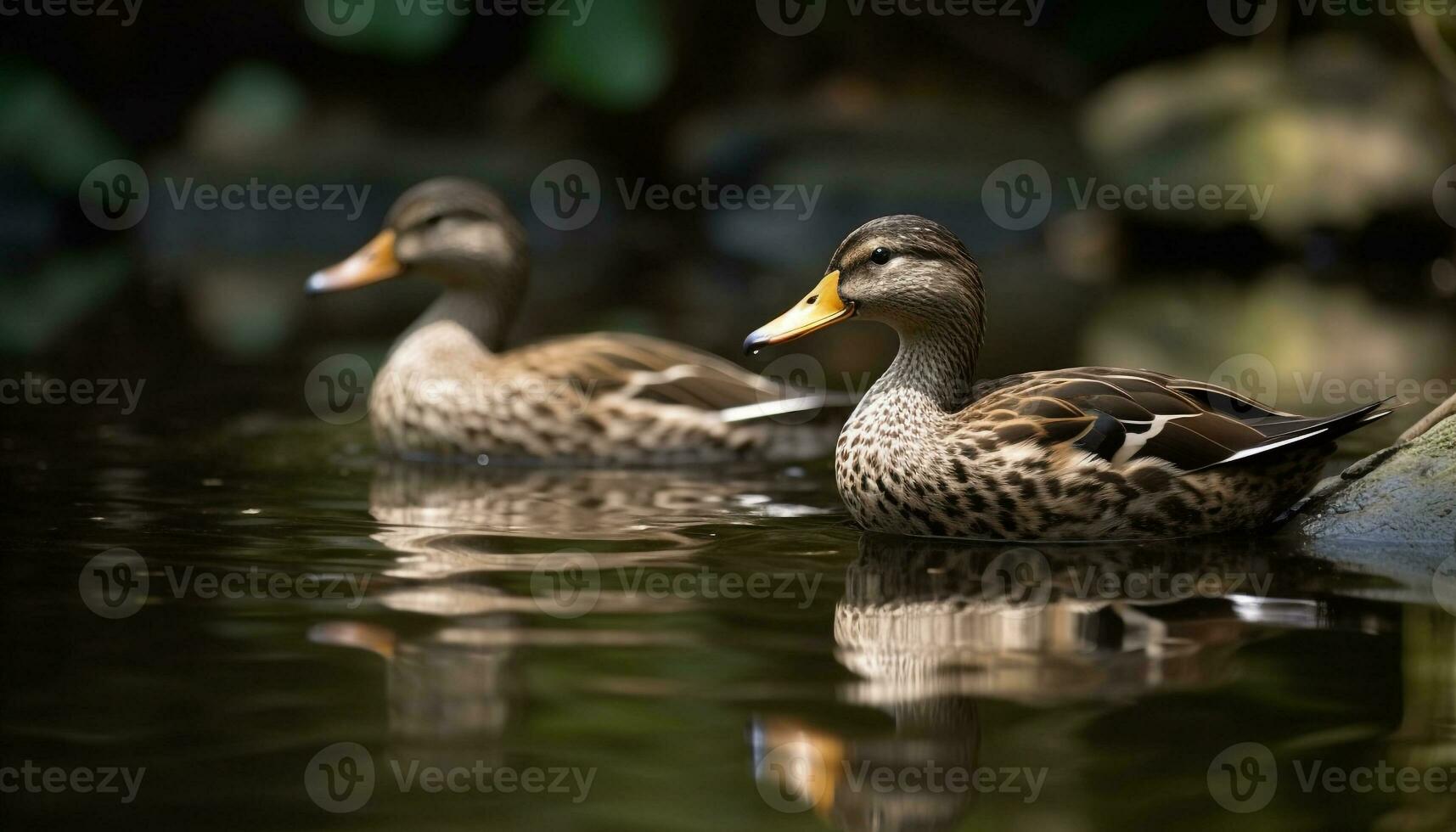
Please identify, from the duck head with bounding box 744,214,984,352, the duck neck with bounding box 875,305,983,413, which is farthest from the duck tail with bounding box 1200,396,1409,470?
the duck head with bounding box 744,214,984,352

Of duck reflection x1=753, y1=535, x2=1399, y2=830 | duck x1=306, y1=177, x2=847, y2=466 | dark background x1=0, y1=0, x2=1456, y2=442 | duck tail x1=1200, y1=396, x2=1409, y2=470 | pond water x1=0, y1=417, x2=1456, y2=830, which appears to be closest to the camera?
pond water x1=0, y1=417, x2=1456, y2=830

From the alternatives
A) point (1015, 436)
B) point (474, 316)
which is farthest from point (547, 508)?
point (474, 316)

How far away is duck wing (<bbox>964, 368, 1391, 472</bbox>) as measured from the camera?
20.8ft

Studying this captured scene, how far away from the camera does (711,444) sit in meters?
8.73

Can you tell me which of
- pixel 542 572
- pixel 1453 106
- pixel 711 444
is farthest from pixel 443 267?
pixel 1453 106

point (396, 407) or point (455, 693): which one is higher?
point (396, 407)

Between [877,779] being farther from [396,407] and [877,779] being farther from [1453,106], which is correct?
[1453,106]

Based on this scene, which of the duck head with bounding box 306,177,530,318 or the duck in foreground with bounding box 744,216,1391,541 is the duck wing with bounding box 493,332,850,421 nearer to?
the duck head with bounding box 306,177,530,318

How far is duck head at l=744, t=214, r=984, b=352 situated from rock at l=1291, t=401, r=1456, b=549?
1411 mm

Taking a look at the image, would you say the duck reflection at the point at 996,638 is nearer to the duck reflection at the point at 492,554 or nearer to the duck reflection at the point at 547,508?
the duck reflection at the point at 492,554

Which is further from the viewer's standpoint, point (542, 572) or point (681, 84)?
point (681, 84)

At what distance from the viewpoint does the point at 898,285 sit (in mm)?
6828

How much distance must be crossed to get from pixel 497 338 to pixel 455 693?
5.06 m

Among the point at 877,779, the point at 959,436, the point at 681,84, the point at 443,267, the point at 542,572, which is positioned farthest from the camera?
the point at 681,84
